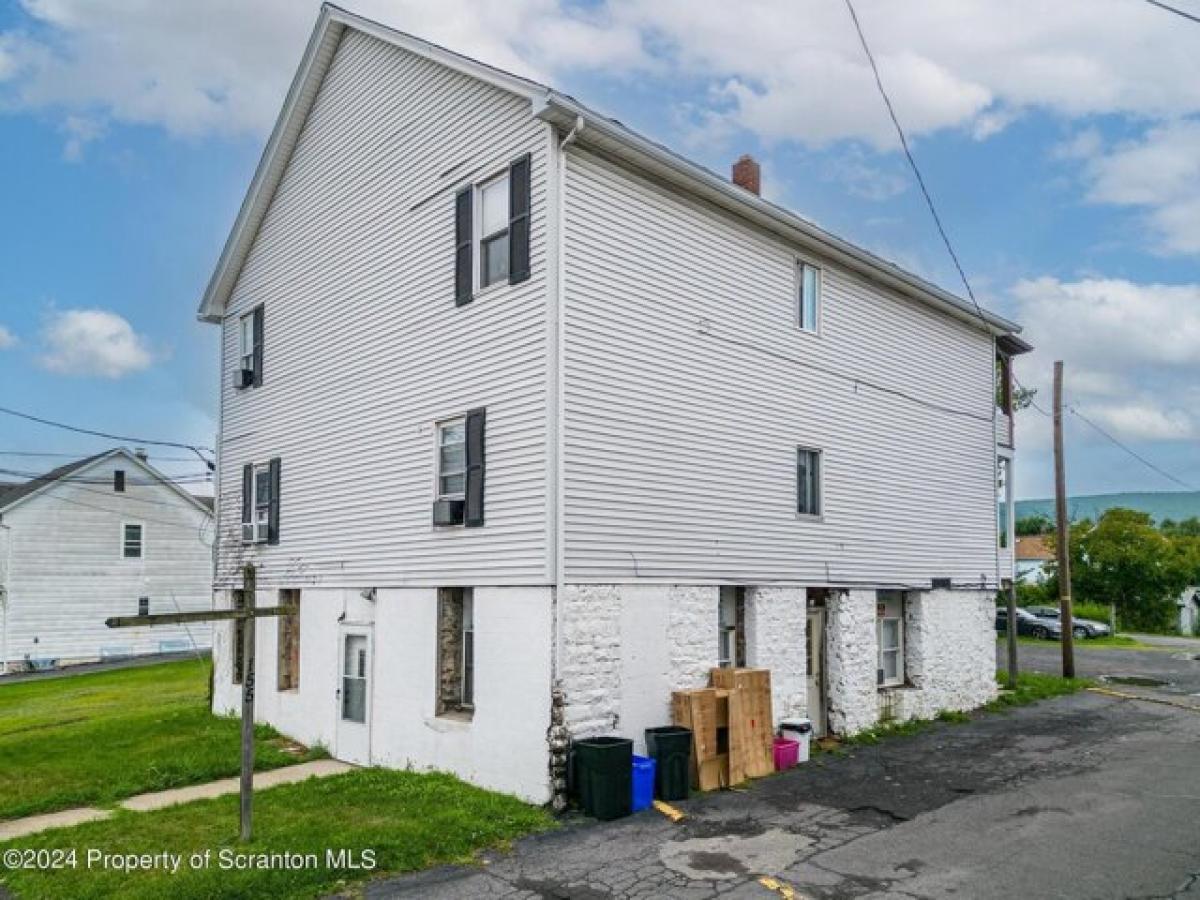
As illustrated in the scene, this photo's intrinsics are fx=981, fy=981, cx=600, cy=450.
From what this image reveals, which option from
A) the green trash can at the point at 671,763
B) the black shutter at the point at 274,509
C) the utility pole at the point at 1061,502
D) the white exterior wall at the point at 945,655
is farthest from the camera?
the utility pole at the point at 1061,502

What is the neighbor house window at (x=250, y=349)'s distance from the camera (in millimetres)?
19625

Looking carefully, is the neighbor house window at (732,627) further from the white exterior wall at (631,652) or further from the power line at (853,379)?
the power line at (853,379)

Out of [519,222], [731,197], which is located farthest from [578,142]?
[731,197]

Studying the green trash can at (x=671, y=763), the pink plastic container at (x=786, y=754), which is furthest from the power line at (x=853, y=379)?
the pink plastic container at (x=786, y=754)

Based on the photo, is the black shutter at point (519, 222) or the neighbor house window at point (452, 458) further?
the neighbor house window at point (452, 458)

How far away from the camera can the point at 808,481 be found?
16.8m

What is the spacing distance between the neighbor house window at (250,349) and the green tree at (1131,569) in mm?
42235

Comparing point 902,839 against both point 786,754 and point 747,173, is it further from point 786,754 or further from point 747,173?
point 747,173

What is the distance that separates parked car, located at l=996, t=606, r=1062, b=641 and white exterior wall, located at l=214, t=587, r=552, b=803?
31707mm

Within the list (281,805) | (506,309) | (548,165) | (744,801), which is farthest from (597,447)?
(281,805)

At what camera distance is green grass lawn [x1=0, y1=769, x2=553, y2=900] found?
9039 mm

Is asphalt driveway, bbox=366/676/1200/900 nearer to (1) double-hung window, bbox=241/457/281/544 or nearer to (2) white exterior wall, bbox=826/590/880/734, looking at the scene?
(2) white exterior wall, bbox=826/590/880/734

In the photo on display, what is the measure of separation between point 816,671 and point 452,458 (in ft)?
25.0

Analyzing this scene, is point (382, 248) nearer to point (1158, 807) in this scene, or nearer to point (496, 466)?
point (496, 466)
